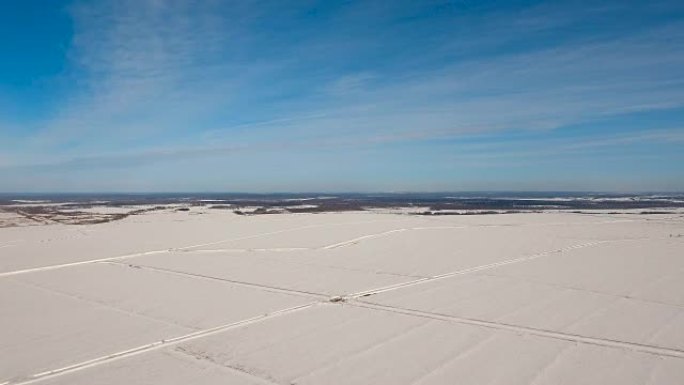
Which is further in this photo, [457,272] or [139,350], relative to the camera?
[457,272]

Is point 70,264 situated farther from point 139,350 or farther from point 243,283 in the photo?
point 139,350

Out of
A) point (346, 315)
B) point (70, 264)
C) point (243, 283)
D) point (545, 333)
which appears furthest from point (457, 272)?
point (70, 264)

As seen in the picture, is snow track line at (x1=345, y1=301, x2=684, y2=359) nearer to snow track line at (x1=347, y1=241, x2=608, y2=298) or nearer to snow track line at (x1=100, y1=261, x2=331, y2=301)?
snow track line at (x1=347, y1=241, x2=608, y2=298)

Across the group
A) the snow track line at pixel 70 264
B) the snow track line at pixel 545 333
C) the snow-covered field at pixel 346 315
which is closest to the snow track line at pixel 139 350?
the snow-covered field at pixel 346 315

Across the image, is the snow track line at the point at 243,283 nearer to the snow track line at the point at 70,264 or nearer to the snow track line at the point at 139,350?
the snow track line at the point at 70,264

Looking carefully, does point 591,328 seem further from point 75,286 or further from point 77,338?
point 75,286

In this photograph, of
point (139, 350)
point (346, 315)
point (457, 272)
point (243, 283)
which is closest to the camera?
point (139, 350)

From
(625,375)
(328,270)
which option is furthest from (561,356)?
(328,270)
